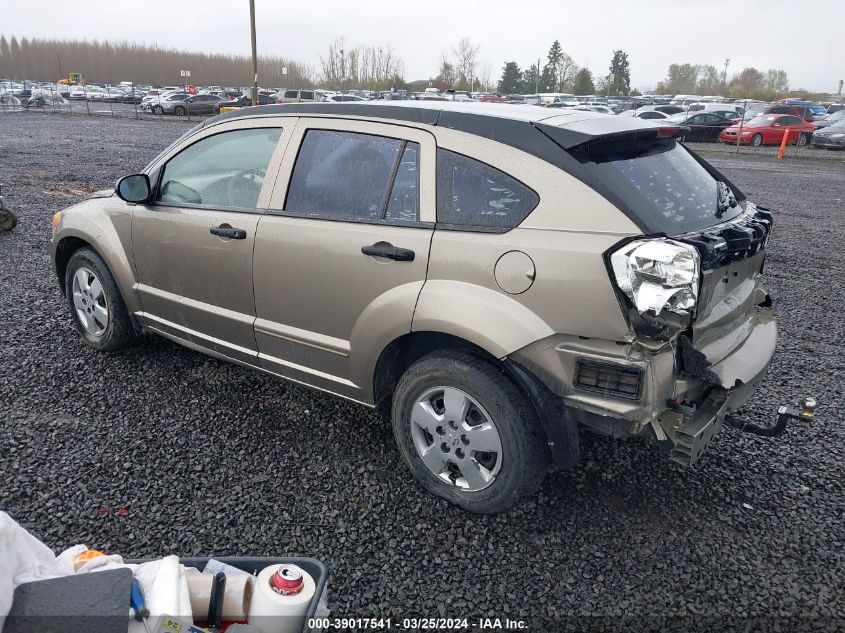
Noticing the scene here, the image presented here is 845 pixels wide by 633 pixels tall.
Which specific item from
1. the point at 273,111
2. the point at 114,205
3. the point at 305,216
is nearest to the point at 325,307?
the point at 305,216

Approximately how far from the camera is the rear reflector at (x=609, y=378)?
2.39m

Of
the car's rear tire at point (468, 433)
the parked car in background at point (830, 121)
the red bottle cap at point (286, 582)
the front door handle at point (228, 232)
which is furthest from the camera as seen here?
the parked car in background at point (830, 121)

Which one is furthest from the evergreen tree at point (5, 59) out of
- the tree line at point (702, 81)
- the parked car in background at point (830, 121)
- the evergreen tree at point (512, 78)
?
the parked car in background at point (830, 121)

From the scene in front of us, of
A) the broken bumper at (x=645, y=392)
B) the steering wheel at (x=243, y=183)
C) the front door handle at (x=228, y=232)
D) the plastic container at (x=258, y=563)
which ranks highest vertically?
the steering wheel at (x=243, y=183)

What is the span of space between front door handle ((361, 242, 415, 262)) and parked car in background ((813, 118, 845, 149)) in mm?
26358

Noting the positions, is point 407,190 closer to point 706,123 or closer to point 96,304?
point 96,304

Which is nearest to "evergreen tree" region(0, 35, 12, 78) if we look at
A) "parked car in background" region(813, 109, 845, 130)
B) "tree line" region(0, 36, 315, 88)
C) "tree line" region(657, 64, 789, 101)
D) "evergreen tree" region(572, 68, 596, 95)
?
"tree line" region(0, 36, 315, 88)

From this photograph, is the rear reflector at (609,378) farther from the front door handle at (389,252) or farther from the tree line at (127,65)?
the tree line at (127,65)

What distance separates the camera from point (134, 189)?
12.9 feet

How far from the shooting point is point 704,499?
3076mm

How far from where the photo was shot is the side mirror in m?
3.91

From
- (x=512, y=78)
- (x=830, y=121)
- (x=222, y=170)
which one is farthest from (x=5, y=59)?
(x=222, y=170)

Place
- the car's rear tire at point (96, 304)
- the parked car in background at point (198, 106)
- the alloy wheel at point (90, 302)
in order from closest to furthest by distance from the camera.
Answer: the car's rear tire at point (96, 304), the alloy wheel at point (90, 302), the parked car in background at point (198, 106)

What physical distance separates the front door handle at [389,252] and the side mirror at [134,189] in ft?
5.89
